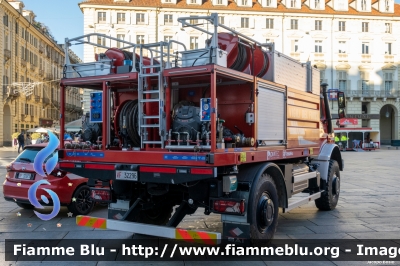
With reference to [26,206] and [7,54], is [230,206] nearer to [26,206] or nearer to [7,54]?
[26,206]

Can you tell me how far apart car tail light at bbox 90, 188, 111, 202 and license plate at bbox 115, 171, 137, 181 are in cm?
85

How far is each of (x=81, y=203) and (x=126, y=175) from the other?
3595 millimetres

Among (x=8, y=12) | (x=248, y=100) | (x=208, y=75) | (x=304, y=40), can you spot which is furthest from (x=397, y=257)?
(x=304, y=40)

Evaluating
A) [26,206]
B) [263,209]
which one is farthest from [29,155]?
[263,209]

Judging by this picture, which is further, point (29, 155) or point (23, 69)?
point (23, 69)

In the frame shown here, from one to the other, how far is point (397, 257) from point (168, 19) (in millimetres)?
52738

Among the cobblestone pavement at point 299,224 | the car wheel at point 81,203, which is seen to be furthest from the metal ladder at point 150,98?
the car wheel at point 81,203

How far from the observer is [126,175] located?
5750 mm

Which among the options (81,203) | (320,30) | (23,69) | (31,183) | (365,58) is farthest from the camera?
(365,58)

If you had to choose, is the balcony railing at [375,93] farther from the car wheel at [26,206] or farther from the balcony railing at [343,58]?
the car wheel at [26,206]

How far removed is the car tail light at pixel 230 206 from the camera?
18.1 ft

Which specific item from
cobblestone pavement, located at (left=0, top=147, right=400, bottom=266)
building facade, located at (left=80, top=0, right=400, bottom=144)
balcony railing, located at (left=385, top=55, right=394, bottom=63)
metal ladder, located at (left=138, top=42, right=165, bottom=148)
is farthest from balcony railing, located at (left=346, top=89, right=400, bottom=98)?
metal ladder, located at (left=138, top=42, right=165, bottom=148)

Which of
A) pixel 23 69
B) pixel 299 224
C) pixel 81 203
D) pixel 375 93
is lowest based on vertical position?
pixel 299 224

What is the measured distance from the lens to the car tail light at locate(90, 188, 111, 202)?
6590mm
